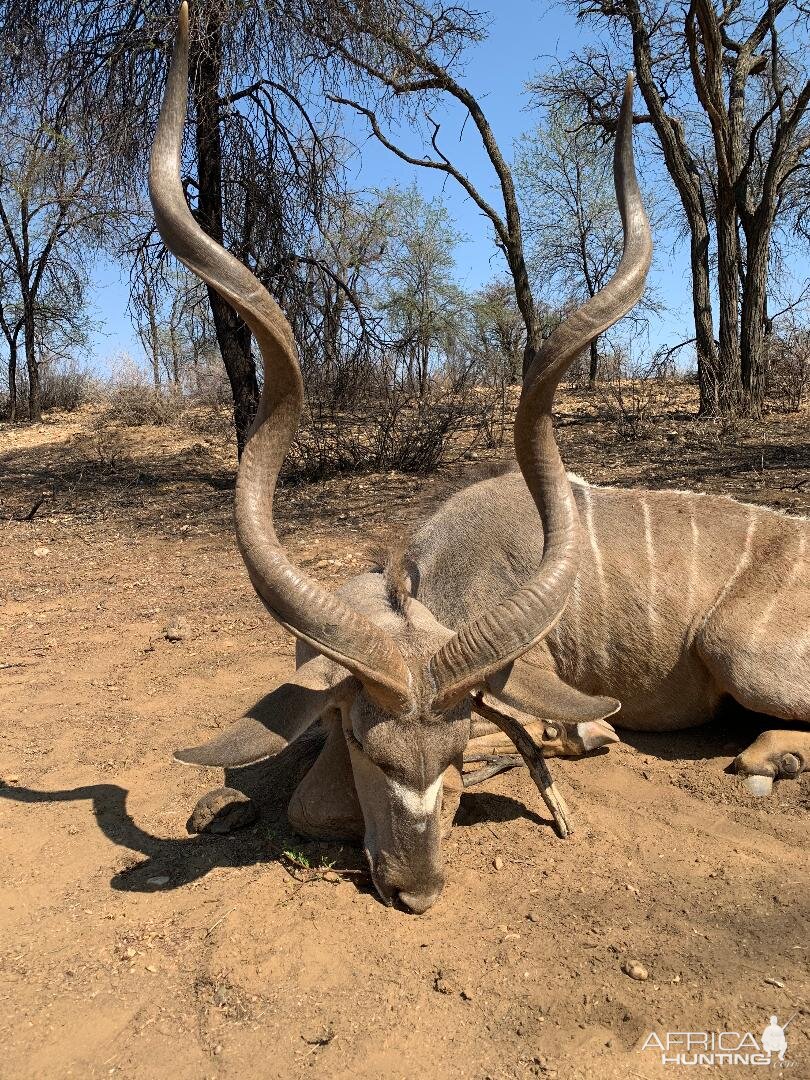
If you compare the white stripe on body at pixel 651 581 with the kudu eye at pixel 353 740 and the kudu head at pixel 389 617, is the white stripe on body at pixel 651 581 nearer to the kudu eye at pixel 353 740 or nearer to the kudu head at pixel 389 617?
the kudu head at pixel 389 617

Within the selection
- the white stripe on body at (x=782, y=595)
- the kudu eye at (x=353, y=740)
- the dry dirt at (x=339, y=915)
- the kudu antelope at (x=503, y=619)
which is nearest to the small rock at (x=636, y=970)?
the dry dirt at (x=339, y=915)

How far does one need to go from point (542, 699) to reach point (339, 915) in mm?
983

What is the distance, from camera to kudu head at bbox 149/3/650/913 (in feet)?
8.63

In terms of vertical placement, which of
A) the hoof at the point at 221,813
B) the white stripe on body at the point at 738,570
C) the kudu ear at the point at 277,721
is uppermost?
the white stripe on body at the point at 738,570

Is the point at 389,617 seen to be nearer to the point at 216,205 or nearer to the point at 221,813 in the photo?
the point at 221,813

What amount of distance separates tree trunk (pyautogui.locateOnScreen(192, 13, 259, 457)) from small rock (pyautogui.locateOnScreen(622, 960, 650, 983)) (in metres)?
6.85

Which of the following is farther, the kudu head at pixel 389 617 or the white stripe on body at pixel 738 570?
the white stripe on body at pixel 738 570

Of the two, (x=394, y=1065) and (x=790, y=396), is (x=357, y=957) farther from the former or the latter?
(x=790, y=396)

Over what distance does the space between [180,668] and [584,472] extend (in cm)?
515

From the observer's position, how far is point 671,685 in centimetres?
417

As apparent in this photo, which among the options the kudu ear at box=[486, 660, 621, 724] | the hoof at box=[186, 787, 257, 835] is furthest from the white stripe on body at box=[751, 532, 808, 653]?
the hoof at box=[186, 787, 257, 835]

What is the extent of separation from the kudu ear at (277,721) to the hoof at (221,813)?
2.41 ft

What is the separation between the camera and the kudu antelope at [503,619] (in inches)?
105

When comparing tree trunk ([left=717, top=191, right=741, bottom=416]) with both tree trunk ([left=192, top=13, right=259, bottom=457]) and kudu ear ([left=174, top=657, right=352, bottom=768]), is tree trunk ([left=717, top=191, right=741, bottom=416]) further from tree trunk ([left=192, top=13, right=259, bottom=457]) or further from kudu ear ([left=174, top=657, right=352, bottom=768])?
kudu ear ([left=174, top=657, right=352, bottom=768])
